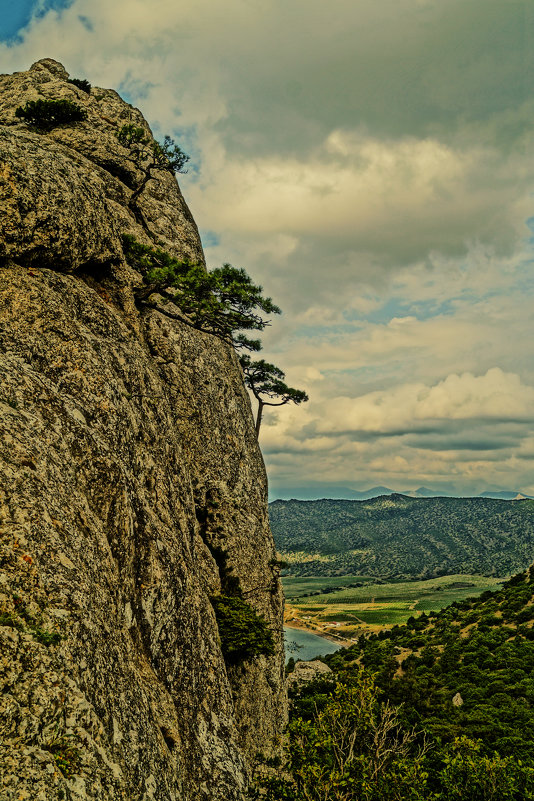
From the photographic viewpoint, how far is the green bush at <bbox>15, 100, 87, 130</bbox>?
1253 inches

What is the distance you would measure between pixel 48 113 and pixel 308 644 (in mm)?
146872

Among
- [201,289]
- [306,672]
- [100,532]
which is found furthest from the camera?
[306,672]

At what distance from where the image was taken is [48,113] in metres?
32.9

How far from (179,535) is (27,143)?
56.9ft

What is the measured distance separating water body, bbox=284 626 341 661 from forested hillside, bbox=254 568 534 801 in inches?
928

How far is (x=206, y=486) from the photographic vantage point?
31.5 metres

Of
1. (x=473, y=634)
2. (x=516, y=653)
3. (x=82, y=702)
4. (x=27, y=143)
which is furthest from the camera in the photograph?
(x=473, y=634)

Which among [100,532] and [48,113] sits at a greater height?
[48,113]

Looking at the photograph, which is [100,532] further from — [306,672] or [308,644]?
[308,644]

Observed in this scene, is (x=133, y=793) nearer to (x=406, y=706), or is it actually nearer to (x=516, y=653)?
(x=406, y=706)

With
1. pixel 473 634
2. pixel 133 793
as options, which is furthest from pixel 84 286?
pixel 473 634

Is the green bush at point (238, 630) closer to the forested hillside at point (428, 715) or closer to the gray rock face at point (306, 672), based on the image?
the forested hillside at point (428, 715)

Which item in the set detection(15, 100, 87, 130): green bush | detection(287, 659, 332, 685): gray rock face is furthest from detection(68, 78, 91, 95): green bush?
detection(287, 659, 332, 685): gray rock face

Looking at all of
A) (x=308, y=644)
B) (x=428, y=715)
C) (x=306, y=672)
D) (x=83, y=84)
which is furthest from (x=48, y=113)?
(x=308, y=644)
